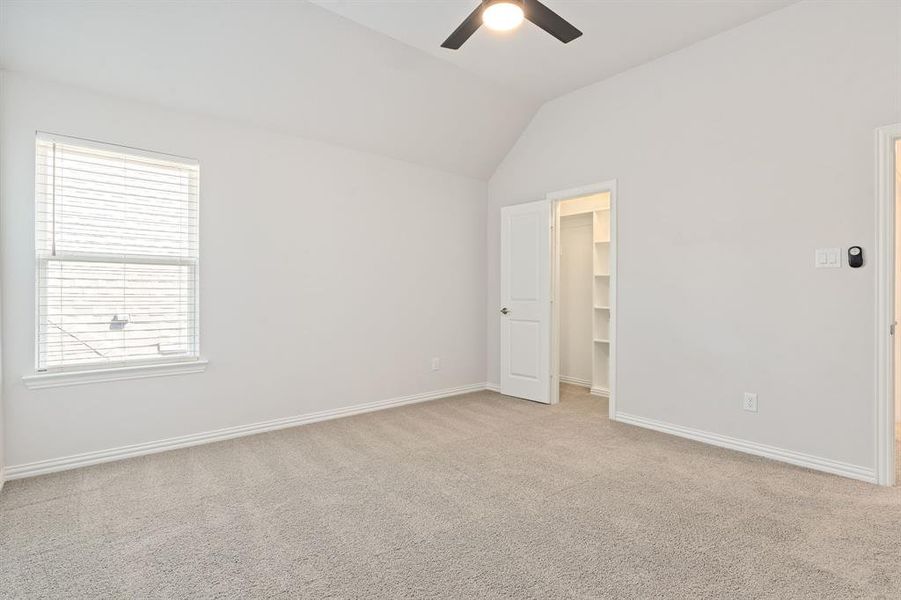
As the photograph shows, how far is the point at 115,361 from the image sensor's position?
320 centimetres

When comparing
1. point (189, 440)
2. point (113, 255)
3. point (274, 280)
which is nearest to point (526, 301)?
point (274, 280)

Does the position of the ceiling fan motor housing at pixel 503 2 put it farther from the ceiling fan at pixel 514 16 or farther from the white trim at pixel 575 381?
the white trim at pixel 575 381

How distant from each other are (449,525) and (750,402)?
2450 mm

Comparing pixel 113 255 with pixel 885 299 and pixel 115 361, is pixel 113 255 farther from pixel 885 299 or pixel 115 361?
pixel 885 299

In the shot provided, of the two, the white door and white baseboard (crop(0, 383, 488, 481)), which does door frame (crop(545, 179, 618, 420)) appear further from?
white baseboard (crop(0, 383, 488, 481))

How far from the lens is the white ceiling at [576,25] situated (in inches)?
120

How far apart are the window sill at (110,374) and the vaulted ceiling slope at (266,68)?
6.19 ft

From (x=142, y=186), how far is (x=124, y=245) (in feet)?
1.46

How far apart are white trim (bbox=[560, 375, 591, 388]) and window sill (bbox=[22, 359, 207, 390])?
164 inches

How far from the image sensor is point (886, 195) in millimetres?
2740

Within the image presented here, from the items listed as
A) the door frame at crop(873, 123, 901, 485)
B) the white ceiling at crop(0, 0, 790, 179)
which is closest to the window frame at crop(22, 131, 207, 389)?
the white ceiling at crop(0, 0, 790, 179)

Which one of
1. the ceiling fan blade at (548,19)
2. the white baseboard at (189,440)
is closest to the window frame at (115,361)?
the white baseboard at (189,440)

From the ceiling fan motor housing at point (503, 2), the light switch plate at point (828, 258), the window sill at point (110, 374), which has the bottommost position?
the window sill at point (110, 374)

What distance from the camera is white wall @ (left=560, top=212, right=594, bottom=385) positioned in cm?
564
